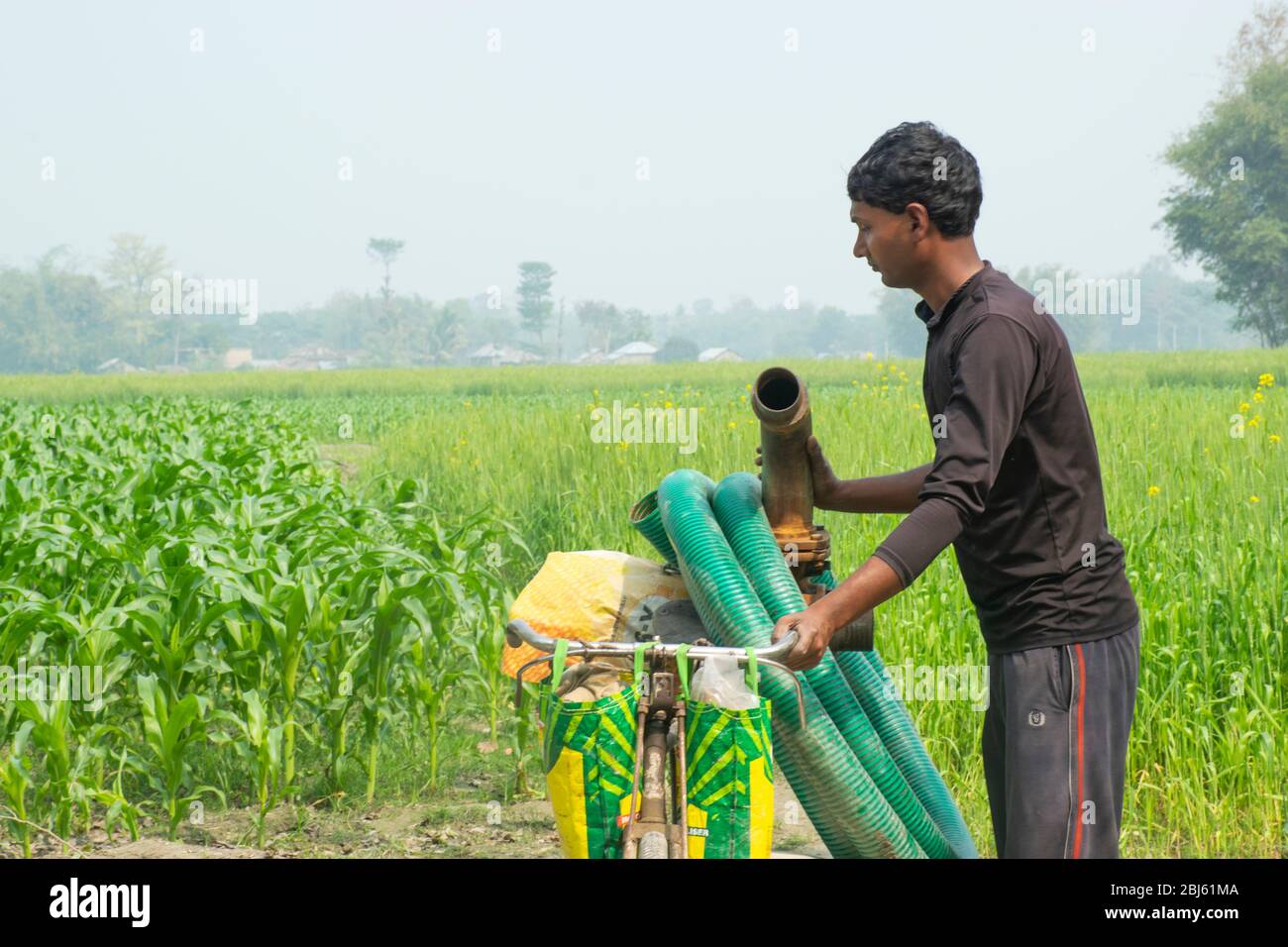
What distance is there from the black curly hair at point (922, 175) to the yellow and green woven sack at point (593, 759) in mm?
1010

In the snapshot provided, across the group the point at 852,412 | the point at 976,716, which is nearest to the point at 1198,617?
the point at 976,716

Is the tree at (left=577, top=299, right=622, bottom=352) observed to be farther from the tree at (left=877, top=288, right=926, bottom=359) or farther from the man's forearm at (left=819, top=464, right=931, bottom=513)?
the man's forearm at (left=819, top=464, right=931, bottom=513)

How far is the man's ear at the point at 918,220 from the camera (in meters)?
2.39

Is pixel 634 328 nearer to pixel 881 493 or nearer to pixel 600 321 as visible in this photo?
pixel 600 321

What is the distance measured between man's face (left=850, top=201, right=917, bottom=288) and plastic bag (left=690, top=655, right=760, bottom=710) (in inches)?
34.1

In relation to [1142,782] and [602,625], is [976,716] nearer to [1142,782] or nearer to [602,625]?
[1142,782]

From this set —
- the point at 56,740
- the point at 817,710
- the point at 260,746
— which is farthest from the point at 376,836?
the point at 817,710

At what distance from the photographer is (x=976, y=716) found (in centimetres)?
479

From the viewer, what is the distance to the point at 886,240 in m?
2.43

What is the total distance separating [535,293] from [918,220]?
131743mm

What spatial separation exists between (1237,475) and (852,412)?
447 cm

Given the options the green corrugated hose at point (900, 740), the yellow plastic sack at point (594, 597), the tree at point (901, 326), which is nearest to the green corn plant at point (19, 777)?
the yellow plastic sack at point (594, 597)

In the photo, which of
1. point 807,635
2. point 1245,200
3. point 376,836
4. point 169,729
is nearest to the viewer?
point 807,635

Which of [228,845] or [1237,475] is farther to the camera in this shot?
[1237,475]
